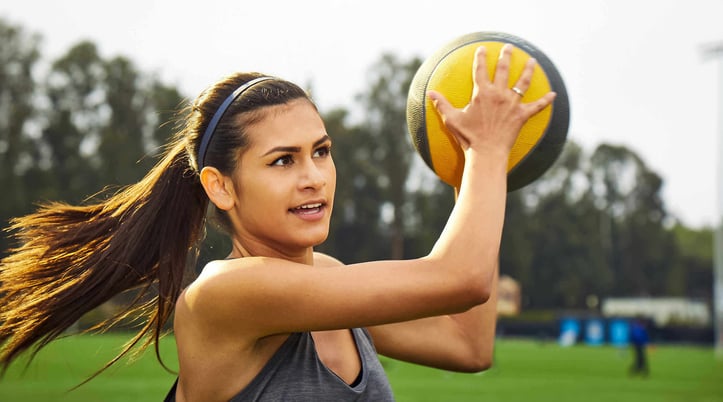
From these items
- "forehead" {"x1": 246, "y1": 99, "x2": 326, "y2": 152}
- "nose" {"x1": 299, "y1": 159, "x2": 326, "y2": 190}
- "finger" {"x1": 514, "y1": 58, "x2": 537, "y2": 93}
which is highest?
"finger" {"x1": 514, "y1": 58, "x2": 537, "y2": 93}

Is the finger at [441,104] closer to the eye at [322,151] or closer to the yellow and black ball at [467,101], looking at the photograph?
the yellow and black ball at [467,101]

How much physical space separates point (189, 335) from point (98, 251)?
69 cm

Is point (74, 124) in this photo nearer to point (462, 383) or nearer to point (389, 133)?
point (389, 133)

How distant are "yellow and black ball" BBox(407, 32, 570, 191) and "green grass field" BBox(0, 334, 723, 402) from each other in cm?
920

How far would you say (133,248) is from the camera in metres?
3.42

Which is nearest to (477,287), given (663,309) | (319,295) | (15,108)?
(319,295)

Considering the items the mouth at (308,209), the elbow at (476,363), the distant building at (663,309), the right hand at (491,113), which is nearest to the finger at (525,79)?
the right hand at (491,113)

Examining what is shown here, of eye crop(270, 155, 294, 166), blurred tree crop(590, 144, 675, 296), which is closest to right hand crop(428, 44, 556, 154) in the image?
eye crop(270, 155, 294, 166)

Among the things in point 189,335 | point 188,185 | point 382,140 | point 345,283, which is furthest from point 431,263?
point 382,140

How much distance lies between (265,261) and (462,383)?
18.7m

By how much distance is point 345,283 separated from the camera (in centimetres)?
285

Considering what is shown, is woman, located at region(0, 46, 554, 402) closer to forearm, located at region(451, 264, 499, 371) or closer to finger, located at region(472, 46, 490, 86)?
finger, located at region(472, 46, 490, 86)

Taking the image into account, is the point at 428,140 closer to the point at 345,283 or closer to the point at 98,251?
the point at 345,283

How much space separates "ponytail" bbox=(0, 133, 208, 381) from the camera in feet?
11.3
